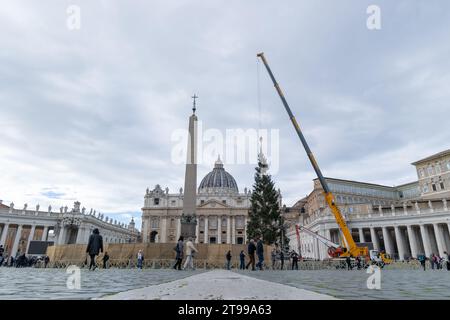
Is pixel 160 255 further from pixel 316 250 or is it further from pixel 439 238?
pixel 439 238

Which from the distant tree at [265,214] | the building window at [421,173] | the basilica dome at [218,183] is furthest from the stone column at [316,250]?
the basilica dome at [218,183]

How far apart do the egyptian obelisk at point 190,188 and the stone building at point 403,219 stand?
2005 cm

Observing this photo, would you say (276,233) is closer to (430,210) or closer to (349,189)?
(430,210)

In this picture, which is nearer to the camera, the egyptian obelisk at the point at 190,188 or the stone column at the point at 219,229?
the egyptian obelisk at the point at 190,188

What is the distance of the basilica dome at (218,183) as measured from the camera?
111m

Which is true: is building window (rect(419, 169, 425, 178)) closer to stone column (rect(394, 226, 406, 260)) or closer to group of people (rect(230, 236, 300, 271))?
stone column (rect(394, 226, 406, 260))

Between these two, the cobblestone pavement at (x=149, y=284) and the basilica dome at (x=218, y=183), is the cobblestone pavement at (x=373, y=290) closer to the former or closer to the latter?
the cobblestone pavement at (x=149, y=284)

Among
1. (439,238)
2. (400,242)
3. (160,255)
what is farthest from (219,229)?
(160,255)

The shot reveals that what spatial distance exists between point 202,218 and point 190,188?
7322cm

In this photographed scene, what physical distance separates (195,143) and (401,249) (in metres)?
46.6

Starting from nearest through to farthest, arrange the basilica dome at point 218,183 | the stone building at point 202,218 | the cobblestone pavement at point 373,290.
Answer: the cobblestone pavement at point 373,290, the stone building at point 202,218, the basilica dome at point 218,183

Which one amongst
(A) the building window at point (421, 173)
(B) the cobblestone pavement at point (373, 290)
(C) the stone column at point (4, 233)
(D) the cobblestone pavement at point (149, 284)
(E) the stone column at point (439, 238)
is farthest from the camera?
(C) the stone column at point (4, 233)

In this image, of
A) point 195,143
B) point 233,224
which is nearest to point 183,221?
point 195,143
